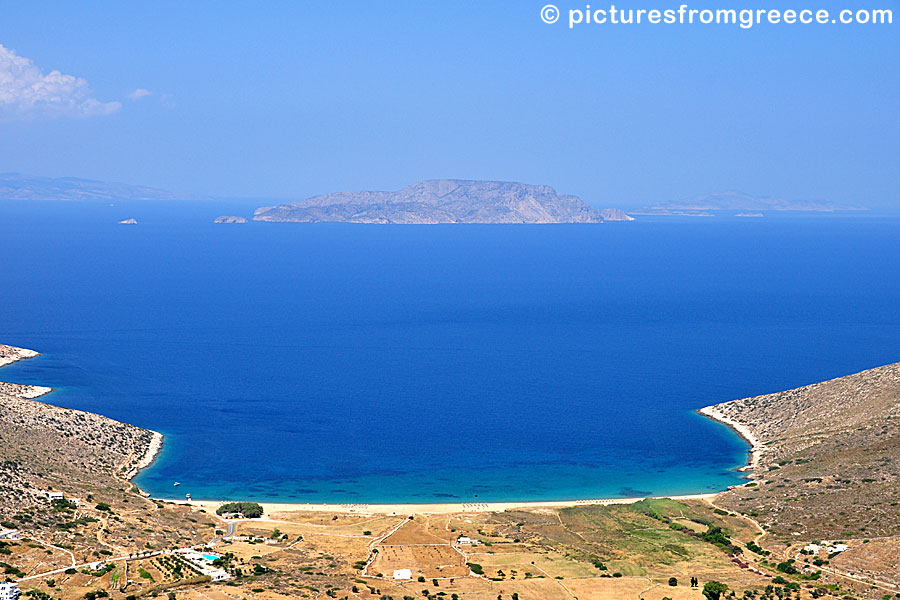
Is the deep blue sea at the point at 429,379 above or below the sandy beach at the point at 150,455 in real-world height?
above

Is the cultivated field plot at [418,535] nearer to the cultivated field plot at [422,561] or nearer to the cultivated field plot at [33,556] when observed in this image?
the cultivated field plot at [422,561]

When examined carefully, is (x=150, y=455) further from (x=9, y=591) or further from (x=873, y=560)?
(x=873, y=560)

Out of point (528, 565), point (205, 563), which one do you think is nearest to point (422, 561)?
point (528, 565)

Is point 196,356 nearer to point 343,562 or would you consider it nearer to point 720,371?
point 720,371

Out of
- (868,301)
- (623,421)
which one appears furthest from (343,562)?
(868,301)

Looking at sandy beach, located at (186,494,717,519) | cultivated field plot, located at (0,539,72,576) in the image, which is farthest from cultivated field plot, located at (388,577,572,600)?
cultivated field plot, located at (0,539,72,576)

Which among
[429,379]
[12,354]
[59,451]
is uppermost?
[12,354]

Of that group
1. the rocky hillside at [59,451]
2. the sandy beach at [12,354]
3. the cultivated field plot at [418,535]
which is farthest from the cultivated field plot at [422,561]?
the sandy beach at [12,354]

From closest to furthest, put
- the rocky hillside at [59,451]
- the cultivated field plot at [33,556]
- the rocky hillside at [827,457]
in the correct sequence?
the cultivated field plot at [33,556], the rocky hillside at [827,457], the rocky hillside at [59,451]
